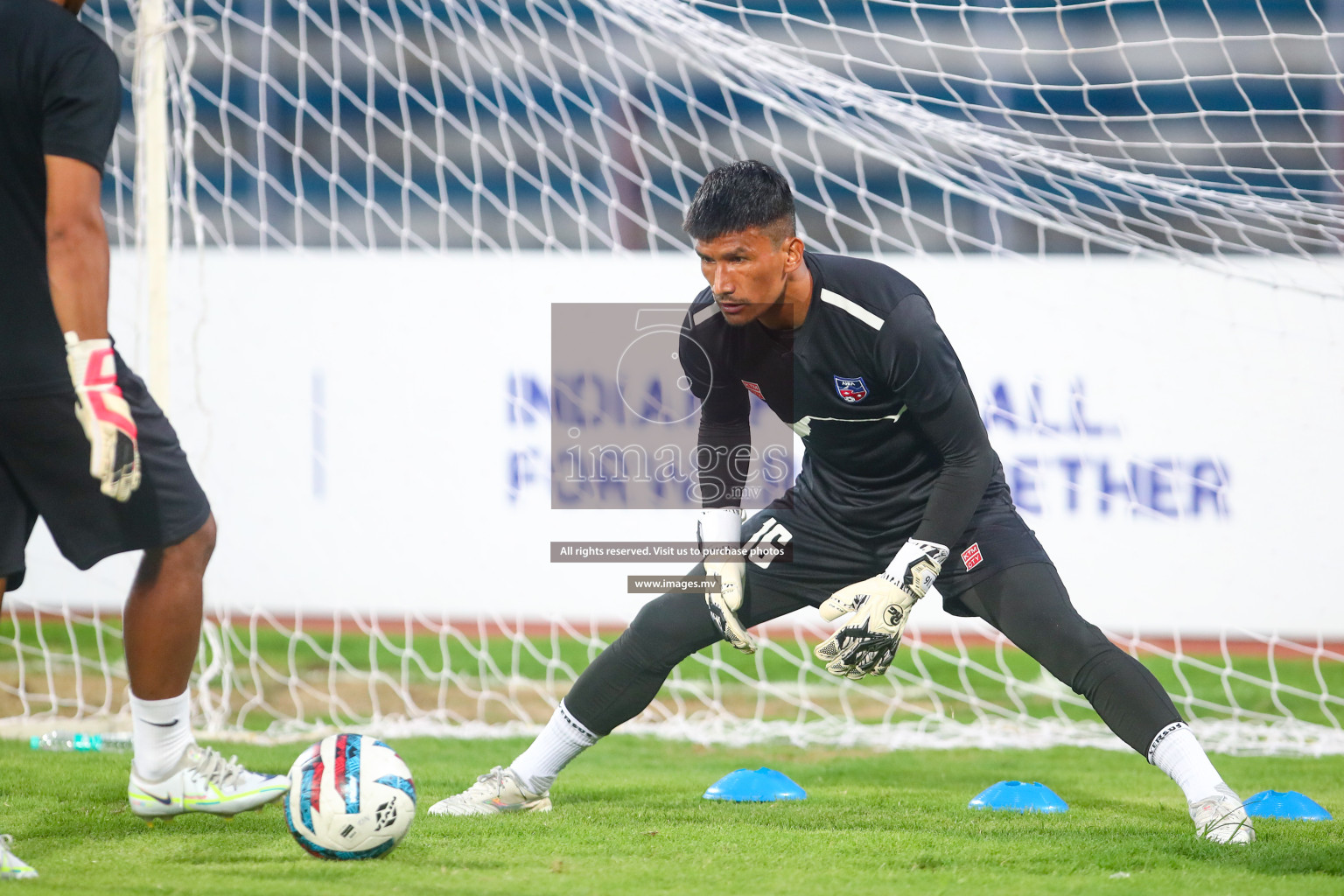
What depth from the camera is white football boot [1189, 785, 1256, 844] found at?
119 inches

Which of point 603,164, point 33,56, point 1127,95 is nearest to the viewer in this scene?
point 33,56

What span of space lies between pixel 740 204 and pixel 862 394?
0.59 m

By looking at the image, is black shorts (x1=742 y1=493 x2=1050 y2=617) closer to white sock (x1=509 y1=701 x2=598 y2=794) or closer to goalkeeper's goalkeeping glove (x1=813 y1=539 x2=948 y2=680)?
goalkeeper's goalkeeping glove (x1=813 y1=539 x2=948 y2=680)

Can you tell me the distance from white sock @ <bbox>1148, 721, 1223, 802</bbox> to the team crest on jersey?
3.60 feet

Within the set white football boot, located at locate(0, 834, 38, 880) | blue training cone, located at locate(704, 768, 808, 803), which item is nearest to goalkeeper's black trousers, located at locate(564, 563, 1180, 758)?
blue training cone, located at locate(704, 768, 808, 803)

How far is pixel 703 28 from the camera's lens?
5.03m

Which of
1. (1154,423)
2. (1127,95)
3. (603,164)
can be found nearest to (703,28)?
(603,164)

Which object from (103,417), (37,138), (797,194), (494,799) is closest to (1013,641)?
(494,799)

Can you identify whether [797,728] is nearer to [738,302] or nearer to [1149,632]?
[1149,632]

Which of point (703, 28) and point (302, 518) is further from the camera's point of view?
point (302, 518)

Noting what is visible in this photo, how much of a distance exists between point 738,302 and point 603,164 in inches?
167

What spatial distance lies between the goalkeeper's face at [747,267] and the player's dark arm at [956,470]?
49cm

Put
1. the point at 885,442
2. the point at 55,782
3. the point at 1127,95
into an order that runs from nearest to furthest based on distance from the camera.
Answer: the point at 885,442, the point at 55,782, the point at 1127,95

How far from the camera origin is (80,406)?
2564 millimetres
